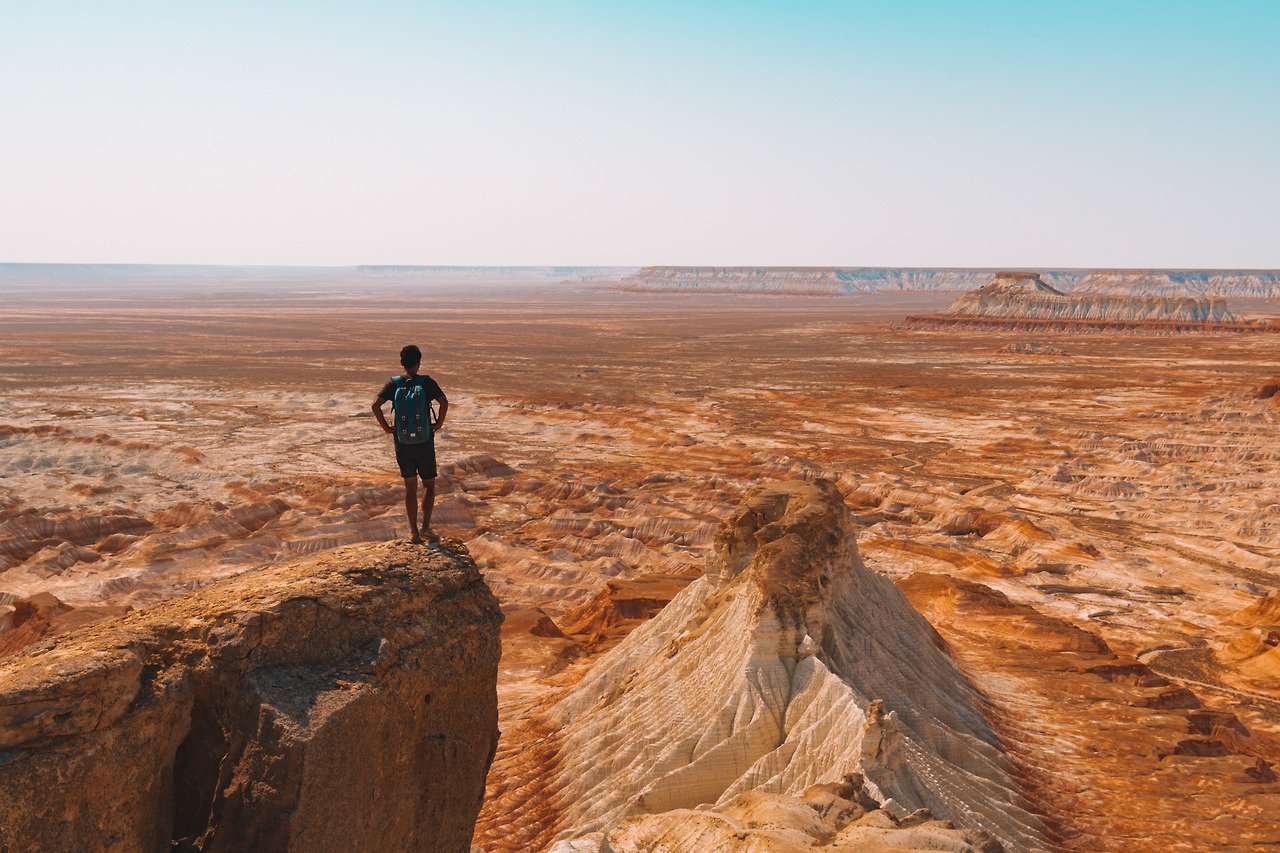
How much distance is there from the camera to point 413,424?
25.1 feet

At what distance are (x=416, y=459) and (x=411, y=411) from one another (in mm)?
442

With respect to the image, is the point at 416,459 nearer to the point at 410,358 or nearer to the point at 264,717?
the point at 410,358

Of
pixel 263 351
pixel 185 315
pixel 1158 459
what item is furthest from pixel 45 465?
pixel 185 315

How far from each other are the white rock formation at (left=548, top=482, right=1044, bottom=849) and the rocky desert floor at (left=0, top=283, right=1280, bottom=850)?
984 mm

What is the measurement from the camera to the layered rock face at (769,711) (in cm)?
1112

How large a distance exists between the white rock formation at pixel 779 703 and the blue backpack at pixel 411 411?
5530 mm

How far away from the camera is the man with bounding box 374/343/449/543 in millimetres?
7539

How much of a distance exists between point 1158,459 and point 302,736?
130 ft

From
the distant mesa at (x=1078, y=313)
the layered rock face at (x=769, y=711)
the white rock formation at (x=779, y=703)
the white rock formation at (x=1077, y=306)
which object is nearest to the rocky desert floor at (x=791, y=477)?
the layered rock face at (x=769, y=711)

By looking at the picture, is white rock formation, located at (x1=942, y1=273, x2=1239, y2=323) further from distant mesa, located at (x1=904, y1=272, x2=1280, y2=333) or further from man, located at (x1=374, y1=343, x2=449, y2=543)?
man, located at (x1=374, y1=343, x2=449, y2=543)

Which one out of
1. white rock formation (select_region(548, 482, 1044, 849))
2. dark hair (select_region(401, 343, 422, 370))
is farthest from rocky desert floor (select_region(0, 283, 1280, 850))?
dark hair (select_region(401, 343, 422, 370))

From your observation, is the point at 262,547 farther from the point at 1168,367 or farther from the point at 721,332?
the point at 721,332

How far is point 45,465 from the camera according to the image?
3541 centimetres

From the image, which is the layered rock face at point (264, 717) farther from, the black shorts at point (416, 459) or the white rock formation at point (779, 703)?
the white rock formation at point (779, 703)
